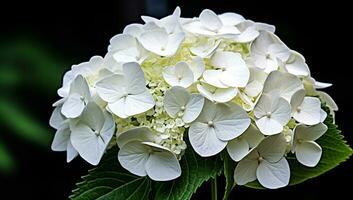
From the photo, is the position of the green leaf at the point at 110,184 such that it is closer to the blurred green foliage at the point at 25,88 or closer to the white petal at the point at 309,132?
the white petal at the point at 309,132

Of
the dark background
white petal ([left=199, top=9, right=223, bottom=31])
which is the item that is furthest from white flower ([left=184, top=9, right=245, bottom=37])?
the dark background

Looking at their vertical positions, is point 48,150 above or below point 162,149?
below

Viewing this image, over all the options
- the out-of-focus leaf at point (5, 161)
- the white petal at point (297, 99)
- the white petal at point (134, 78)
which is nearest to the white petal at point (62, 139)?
the white petal at point (134, 78)

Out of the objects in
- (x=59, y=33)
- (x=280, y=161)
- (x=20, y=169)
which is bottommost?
(x=20, y=169)

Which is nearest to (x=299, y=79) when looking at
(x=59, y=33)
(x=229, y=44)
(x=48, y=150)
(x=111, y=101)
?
(x=229, y=44)

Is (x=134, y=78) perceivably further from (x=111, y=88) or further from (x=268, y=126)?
(x=268, y=126)

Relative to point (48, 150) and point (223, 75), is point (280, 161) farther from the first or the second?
point (48, 150)

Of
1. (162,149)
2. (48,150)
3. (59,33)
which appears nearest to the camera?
(162,149)

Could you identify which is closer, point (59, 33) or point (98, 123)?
point (98, 123)

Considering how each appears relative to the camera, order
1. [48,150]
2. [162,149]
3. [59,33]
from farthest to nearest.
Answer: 1. [59,33]
2. [48,150]
3. [162,149]
